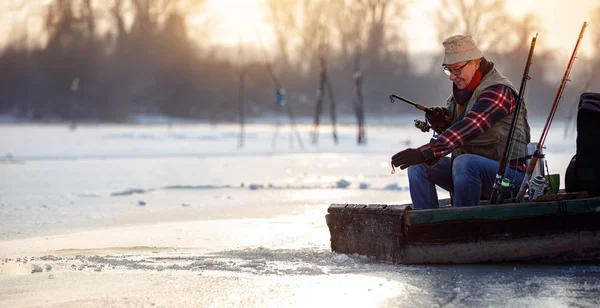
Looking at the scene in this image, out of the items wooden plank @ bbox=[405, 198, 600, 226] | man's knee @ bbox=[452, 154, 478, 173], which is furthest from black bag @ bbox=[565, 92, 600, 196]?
man's knee @ bbox=[452, 154, 478, 173]

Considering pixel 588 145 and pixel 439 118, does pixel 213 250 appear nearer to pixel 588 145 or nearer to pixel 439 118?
pixel 439 118

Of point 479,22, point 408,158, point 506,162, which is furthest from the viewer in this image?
point 479,22

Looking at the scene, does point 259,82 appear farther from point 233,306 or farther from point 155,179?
point 233,306

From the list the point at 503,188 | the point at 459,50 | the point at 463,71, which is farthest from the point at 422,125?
the point at 503,188

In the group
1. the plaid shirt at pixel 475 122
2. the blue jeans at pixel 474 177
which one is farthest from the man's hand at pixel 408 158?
the blue jeans at pixel 474 177

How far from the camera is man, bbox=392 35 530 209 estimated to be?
17.9 feet

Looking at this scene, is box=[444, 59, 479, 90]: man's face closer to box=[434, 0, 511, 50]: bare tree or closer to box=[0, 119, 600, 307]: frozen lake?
box=[0, 119, 600, 307]: frozen lake

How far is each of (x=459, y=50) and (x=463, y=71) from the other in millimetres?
131

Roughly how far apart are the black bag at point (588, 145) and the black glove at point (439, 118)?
76 cm

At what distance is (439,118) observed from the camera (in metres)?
5.86

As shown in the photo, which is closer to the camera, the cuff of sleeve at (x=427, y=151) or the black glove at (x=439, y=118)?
the cuff of sleeve at (x=427, y=151)

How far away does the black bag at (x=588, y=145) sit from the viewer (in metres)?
5.43

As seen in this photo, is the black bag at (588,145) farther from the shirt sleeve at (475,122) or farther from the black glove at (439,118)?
the black glove at (439,118)

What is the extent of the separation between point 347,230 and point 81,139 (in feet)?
68.1
